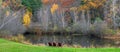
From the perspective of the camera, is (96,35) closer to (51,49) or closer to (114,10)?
(114,10)

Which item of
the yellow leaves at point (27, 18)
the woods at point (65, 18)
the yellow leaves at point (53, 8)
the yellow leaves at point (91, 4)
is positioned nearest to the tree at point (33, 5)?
the woods at point (65, 18)

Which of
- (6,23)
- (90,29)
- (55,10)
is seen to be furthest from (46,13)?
(6,23)

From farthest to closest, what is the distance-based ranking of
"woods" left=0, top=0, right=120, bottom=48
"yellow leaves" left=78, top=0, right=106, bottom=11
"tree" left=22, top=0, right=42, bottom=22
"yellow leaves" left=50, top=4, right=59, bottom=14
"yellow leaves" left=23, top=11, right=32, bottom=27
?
"yellow leaves" left=50, top=4, right=59, bottom=14
"tree" left=22, top=0, right=42, bottom=22
"yellow leaves" left=78, top=0, right=106, bottom=11
"yellow leaves" left=23, top=11, right=32, bottom=27
"woods" left=0, top=0, right=120, bottom=48

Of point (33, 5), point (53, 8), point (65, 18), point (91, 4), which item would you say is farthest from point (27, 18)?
point (91, 4)

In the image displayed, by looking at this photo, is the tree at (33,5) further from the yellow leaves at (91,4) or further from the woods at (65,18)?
the yellow leaves at (91,4)

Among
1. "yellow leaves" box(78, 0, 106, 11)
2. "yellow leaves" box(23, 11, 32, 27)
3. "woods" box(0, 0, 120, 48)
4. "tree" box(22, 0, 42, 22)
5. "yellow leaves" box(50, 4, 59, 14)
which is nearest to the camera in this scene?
"woods" box(0, 0, 120, 48)

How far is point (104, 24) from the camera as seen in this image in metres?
42.6

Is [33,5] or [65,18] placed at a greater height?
[33,5]

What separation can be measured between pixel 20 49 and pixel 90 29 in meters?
29.7

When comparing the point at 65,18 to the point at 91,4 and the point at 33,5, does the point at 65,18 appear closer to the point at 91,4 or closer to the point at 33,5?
the point at 91,4

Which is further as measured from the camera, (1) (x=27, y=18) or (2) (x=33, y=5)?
(2) (x=33, y=5)

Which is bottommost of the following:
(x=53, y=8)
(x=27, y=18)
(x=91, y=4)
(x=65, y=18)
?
(x=65, y=18)

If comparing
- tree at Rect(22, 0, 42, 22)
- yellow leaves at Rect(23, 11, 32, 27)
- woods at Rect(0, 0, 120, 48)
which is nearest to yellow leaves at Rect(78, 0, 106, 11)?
woods at Rect(0, 0, 120, 48)

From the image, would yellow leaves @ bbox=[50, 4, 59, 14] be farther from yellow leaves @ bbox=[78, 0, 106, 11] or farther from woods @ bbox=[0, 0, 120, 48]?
yellow leaves @ bbox=[78, 0, 106, 11]
